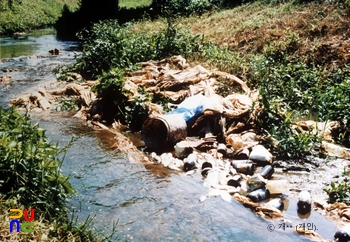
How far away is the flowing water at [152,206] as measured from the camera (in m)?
3.40

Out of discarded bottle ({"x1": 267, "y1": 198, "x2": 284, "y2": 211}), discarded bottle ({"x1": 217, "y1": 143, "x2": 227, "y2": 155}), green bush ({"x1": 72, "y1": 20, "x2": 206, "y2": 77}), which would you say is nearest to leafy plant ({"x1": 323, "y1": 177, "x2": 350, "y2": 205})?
discarded bottle ({"x1": 267, "y1": 198, "x2": 284, "y2": 211})

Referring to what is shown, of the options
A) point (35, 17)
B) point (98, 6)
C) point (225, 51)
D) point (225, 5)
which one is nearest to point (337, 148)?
point (225, 51)

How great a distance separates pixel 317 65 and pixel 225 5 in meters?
11.0

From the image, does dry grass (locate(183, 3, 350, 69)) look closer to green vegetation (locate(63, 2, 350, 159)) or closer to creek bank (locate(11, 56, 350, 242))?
green vegetation (locate(63, 2, 350, 159))

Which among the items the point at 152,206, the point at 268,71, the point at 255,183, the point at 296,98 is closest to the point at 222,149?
the point at 255,183

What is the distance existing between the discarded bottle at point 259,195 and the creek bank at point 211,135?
9 centimetres

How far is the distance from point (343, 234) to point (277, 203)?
750 mm

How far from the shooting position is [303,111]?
6250 mm

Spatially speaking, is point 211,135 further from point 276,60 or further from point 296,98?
point 276,60

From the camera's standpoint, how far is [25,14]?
2264 centimetres

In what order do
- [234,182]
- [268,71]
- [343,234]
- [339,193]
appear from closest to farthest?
[343,234], [339,193], [234,182], [268,71]

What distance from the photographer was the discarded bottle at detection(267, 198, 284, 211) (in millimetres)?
3861

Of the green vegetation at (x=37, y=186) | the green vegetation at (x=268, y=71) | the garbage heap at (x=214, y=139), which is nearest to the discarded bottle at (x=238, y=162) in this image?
the garbage heap at (x=214, y=139)

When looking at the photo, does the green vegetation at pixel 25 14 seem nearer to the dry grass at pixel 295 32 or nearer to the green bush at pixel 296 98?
the dry grass at pixel 295 32
